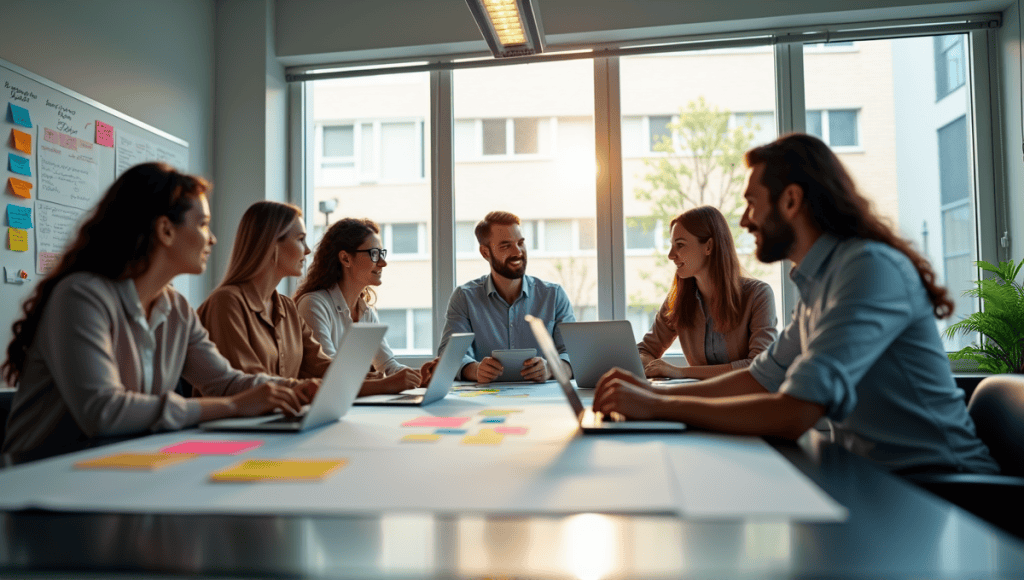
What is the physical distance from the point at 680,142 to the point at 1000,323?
1.82m

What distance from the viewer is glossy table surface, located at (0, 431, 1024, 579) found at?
0.58m

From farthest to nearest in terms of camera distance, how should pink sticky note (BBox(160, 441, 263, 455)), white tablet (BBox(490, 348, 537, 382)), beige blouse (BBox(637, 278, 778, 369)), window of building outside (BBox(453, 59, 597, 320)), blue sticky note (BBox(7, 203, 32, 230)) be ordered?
1. window of building outside (BBox(453, 59, 597, 320))
2. beige blouse (BBox(637, 278, 778, 369))
3. blue sticky note (BBox(7, 203, 32, 230))
4. white tablet (BBox(490, 348, 537, 382))
5. pink sticky note (BBox(160, 441, 263, 455))

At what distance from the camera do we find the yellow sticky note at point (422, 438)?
1.25 metres

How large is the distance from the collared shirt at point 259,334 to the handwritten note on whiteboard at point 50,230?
1.12 metres

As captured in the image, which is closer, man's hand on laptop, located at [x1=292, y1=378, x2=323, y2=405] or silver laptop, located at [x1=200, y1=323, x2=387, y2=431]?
silver laptop, located at [x1=200, y1=323, x2=387, y2=431]

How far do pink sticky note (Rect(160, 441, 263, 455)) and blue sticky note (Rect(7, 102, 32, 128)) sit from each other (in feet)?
7.48

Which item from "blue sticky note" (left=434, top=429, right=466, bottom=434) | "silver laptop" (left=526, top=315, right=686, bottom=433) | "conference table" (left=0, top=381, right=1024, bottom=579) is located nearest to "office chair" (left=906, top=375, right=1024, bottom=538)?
"conference table" (left=0, top=381, right=1024, bottom=579)

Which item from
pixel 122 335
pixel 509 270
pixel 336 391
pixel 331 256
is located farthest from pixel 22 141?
pixel 336 391

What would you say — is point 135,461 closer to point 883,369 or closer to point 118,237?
point 118,237

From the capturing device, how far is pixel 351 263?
3041 mm

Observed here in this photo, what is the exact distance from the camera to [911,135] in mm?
3832

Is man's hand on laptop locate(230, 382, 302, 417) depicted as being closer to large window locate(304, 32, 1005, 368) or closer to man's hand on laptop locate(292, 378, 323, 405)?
man's hand on laptop locate(292, 378, 323, 405)

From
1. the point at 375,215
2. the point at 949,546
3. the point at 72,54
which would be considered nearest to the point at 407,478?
the point at 949,546

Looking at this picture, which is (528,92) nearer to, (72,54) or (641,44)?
(641,44)
